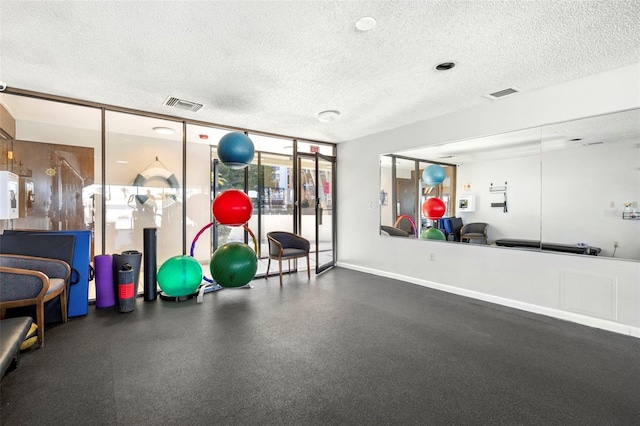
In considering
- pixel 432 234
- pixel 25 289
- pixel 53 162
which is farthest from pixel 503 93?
pixel 53 162

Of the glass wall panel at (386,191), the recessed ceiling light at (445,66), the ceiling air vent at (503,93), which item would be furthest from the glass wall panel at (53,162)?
the ceiling air vent at (503,93)

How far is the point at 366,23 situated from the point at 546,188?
9.85 feet

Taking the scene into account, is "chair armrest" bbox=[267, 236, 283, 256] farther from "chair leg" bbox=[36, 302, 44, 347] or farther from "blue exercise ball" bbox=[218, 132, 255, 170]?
"chair leg" bbox=[36, 302, 44, 347]

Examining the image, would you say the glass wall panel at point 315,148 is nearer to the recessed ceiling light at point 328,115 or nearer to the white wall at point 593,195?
the recessed ceiling light at point 328,115

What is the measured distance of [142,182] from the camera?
4.62 metres

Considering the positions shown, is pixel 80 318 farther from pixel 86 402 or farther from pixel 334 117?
pixel 334 117

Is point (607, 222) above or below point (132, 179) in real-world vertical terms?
below

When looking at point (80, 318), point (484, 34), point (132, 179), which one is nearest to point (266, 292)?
point (80, 318)

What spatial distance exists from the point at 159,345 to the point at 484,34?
401 cm

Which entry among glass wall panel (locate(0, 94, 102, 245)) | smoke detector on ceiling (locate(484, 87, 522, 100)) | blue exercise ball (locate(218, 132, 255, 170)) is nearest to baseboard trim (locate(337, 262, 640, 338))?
smoke detector on ceiling (locate(484, 87, 522, 100))

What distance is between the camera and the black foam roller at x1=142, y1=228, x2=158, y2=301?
4.23 metres

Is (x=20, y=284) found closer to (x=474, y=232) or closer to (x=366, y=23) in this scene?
(x=366, y=23)

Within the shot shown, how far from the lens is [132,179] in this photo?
454 cm

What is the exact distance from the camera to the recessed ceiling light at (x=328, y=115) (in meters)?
4.52
